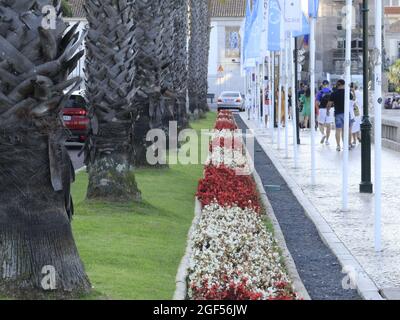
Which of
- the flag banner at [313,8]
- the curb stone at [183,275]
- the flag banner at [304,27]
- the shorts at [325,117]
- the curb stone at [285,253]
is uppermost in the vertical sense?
the flag banner at [313,8]

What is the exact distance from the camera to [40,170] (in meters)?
8.01

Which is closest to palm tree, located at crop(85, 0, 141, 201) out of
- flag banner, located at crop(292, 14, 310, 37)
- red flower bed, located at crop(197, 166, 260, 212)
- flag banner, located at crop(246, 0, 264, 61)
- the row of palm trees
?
red flower bed, located at crop(197, 166, 260, 212)

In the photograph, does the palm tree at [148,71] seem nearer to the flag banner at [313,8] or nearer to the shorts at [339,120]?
the flag banner at [313,8]

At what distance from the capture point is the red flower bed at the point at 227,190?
14773 millimetres

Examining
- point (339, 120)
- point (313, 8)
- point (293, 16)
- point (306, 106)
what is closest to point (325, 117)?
point (339, 120)

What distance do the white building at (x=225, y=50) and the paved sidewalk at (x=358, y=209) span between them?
214ft

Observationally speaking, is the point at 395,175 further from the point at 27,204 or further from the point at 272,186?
the point at 27,204

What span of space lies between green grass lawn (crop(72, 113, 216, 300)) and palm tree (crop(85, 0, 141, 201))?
0.46 m

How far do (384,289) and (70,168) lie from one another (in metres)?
3.13

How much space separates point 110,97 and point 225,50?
8134cm

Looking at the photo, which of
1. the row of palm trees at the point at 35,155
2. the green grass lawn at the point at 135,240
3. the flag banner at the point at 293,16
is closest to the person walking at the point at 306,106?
the flag banner at the point at 293,16

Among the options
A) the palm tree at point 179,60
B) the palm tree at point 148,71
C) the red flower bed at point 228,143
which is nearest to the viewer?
the palm tree at point 148,71

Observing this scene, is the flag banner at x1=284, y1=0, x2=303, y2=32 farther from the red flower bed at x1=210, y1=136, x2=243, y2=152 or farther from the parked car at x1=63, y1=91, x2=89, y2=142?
the parked car at x1=63, y1=91, x2=89, y2=142
